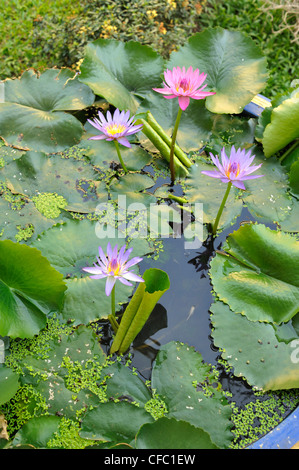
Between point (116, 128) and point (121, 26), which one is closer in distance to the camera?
point (116, 128)

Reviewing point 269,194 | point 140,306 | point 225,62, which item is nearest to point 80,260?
point 140,306

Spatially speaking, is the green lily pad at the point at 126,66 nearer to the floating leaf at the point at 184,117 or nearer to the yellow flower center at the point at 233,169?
the floating leaf at the point at 184,117

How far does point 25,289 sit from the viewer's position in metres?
1.40

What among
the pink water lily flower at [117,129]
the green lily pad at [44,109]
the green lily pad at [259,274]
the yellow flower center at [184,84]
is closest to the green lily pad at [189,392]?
the green lily pad at [259,274]

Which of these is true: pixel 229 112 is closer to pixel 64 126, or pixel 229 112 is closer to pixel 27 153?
pixel 64 126

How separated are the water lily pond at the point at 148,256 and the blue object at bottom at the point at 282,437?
83 mm

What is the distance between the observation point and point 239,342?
4.57ft

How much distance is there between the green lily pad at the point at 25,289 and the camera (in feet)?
4.41

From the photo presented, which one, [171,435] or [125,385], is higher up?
[171,435]

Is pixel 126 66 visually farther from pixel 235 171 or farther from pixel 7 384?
pixel 7 384

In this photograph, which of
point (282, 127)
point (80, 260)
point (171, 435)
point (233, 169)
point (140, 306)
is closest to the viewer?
point (171, 435)

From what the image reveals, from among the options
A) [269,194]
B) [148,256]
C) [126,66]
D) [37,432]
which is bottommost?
[37,432]

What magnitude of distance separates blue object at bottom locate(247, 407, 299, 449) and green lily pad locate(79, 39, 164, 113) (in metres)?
1.32

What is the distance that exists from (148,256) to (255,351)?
50cm
